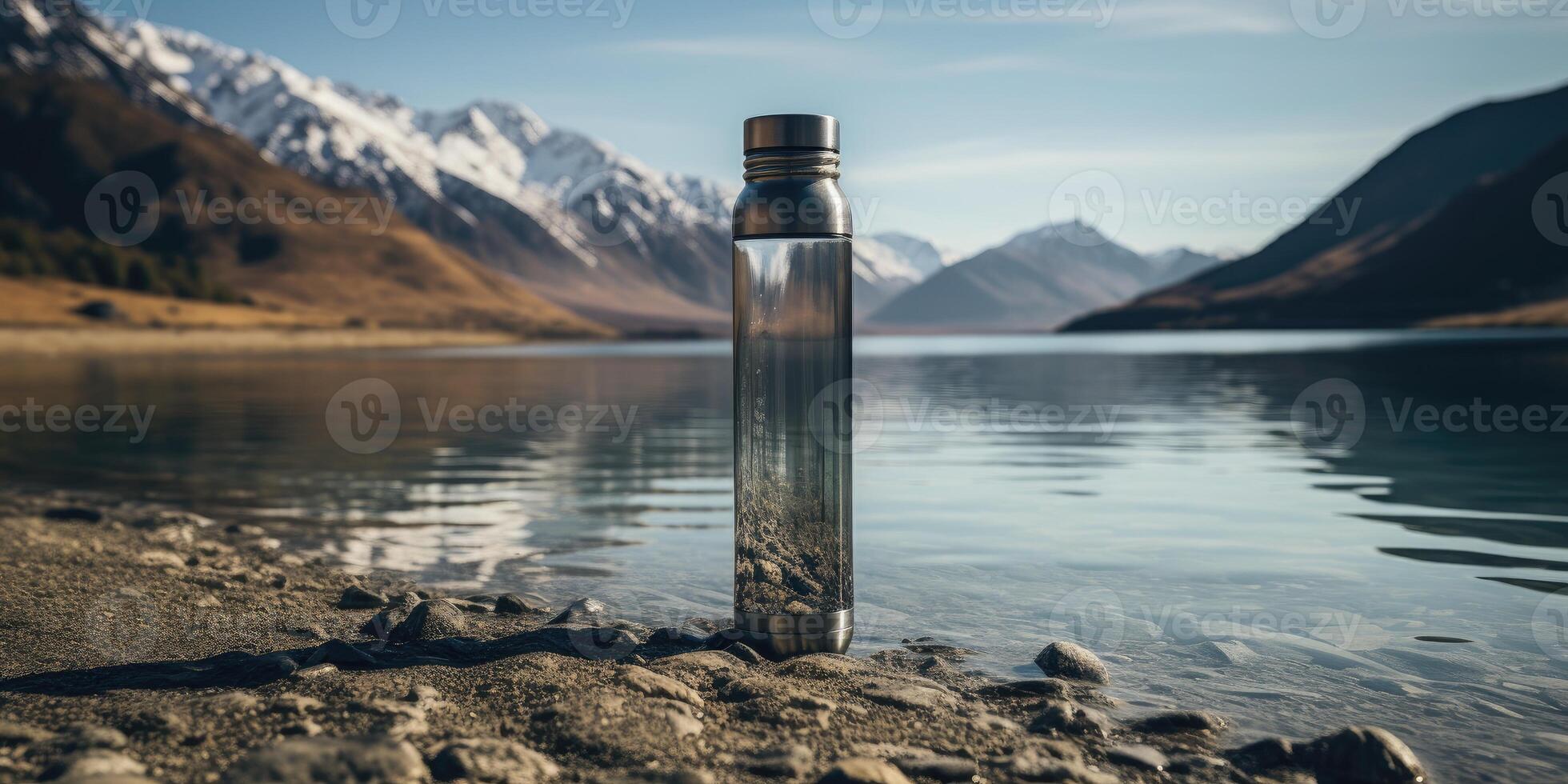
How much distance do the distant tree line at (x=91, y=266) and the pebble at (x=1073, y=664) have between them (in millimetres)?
148001

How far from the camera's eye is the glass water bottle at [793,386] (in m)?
6.02

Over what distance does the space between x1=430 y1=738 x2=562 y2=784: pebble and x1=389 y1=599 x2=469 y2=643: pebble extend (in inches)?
90.2

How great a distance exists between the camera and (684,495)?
568 inches

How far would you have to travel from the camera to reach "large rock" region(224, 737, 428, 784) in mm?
3982

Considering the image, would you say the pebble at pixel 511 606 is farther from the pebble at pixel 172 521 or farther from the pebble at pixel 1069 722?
the pebble at pixel 172 521

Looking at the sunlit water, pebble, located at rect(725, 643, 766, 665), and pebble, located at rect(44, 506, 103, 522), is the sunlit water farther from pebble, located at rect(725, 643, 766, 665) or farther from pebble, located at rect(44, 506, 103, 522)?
pebble, located at rect(44, 506, 103, 522)

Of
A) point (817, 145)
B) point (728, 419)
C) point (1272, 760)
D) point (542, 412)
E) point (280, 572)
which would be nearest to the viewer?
point (1272, 760)

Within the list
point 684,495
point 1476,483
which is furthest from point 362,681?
point 1476,483

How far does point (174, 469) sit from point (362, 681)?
47.0ft

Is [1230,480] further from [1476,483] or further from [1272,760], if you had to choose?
[1272,760]

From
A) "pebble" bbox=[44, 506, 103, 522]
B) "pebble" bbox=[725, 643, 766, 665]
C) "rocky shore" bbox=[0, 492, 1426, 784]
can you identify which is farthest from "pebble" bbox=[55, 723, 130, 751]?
"pebble" bbox=[44, 506, 103, 522]

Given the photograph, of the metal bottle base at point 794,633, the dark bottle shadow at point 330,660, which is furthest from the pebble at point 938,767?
the dark bottle shadow at point 330,660

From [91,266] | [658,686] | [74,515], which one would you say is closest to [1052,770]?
[658,686]

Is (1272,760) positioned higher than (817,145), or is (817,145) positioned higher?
(817,145)
